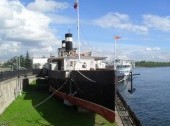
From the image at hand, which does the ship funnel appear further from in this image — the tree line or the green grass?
the tree line

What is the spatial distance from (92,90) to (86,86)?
1.08 meters

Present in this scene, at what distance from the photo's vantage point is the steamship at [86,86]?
22375mm

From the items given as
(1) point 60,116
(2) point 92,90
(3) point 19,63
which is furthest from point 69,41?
(3) point 19,63

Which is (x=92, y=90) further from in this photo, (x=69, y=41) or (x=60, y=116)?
(x=69, y=41)

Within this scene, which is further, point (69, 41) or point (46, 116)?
point (69, 41)

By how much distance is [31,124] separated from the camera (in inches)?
933

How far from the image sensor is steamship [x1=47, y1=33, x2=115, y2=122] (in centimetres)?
2238

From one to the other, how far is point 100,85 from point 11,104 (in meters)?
11.6

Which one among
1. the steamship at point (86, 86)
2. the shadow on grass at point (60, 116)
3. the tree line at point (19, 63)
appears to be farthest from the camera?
the tree line at point (19, 63)

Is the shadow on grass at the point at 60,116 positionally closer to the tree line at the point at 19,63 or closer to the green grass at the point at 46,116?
the green grass at the point at 46,116

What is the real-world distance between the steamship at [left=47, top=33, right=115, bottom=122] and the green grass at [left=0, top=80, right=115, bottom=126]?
1.01 metres

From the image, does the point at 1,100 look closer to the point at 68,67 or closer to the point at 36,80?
the point at 68,67

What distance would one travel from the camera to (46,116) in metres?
26.4

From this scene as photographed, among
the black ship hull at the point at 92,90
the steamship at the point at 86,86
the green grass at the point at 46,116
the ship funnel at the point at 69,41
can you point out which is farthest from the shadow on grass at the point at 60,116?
the ship funnel at the point at 69,41
